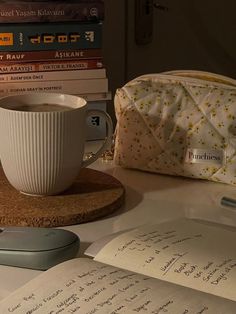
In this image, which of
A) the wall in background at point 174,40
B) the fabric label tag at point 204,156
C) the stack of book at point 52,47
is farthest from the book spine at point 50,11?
the wall in background at point 174,40

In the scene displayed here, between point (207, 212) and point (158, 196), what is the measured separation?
0.07 metres

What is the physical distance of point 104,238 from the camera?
69 centimetres

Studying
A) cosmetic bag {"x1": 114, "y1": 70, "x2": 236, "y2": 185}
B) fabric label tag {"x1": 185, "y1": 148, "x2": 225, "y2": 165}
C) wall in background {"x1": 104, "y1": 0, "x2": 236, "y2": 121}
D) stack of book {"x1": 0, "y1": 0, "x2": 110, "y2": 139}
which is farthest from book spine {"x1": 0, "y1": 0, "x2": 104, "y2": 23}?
wall in background {"x1": 104, "y1": 0, "x2": 236, "y2": 121}

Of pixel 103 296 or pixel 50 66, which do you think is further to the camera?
pixel 50 66

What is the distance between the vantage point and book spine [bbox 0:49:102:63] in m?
0.97

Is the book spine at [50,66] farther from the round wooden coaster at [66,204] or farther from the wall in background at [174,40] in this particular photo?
the wall in background at [174,40]

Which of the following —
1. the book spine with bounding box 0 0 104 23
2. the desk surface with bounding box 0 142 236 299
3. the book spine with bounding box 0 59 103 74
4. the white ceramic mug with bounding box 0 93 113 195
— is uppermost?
the book spine with bounding box 0 0 104 23

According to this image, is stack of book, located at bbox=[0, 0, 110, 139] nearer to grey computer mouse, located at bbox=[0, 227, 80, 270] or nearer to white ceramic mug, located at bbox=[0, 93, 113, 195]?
white ceramic mug, located at bbox=[0, 93, 113, 195]

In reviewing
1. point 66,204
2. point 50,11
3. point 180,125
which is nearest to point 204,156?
point 180,125

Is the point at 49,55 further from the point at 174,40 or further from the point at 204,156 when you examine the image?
the point at 174,40

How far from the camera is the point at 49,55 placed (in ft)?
3.23

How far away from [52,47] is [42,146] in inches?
10.4

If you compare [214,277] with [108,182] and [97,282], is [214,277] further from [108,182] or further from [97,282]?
[108,182]

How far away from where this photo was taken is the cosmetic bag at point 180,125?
858mm
